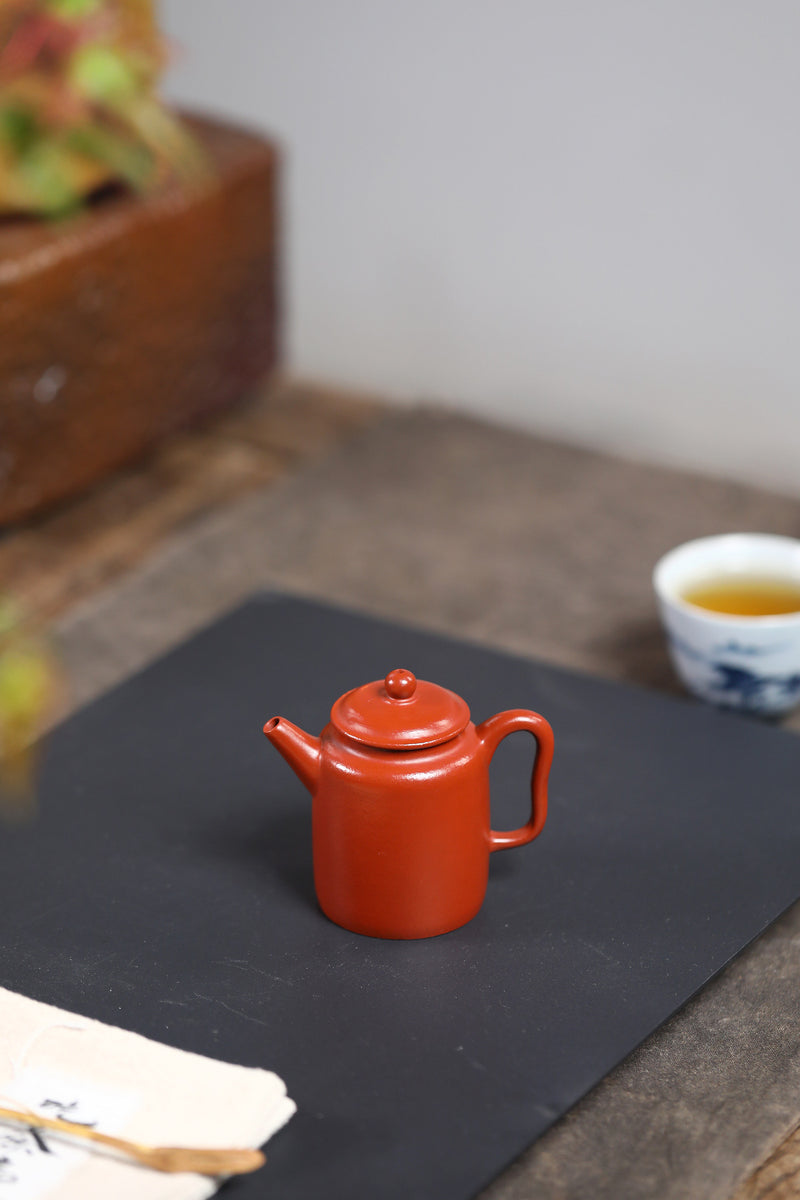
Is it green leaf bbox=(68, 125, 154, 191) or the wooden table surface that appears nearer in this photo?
green leaf bbox=(68, 125, 154, 191)

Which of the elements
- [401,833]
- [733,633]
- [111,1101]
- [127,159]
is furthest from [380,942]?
[127,159]

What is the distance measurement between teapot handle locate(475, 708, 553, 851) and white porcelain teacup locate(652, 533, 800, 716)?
308mm

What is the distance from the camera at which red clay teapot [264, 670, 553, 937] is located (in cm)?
81

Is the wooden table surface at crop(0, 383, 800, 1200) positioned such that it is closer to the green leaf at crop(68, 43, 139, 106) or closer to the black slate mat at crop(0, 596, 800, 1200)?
the black slate mat at crop(0, 596, 800, 1200)

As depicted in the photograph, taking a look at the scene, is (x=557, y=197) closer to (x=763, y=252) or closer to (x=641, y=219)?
(x=641, y=219)

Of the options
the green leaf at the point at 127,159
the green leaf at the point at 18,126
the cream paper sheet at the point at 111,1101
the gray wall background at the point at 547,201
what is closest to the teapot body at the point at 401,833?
the cream paper sheet at the point at 111,1101

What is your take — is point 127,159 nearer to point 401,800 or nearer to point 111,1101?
point 401,800

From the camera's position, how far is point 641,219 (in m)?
1.70

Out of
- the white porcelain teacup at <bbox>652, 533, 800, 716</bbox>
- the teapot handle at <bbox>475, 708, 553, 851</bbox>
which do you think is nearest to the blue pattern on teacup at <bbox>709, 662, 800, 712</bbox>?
the white porcelain teacup at <bbox>652, 533, 800, 716</bbox>

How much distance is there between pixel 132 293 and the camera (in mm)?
1663

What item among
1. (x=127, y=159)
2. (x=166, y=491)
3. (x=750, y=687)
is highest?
(x=127, y=159)

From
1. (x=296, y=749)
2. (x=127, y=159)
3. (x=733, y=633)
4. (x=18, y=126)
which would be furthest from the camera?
(x=733, y=633)

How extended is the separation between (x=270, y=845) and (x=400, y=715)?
7.6 inches

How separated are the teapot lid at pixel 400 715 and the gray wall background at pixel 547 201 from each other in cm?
99
